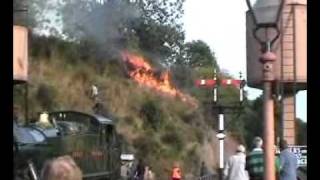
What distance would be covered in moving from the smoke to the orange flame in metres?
1.14

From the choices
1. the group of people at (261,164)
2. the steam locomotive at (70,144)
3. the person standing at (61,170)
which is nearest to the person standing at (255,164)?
the group of people at (261,164)

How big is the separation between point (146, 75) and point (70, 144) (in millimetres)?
21439

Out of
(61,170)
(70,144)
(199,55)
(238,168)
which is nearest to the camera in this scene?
→ (61,170)

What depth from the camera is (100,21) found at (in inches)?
1040

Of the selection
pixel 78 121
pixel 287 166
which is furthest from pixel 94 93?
pixel 287 166

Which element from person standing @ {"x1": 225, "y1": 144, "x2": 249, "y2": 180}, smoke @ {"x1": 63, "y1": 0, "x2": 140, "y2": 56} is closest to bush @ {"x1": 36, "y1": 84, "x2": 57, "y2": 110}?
smoke @ {"x1": 63, "y1": 0, "x2": 140, "y2": 56}

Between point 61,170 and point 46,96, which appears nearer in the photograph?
point 61,170

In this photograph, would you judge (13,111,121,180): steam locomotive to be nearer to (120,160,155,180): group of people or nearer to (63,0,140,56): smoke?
(120,160,155,180): group of people

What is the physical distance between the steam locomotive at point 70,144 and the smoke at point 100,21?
959cm

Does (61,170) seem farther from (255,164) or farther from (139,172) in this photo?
(139,172)

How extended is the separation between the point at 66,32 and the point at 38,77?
114 inches

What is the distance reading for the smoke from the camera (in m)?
24.8
